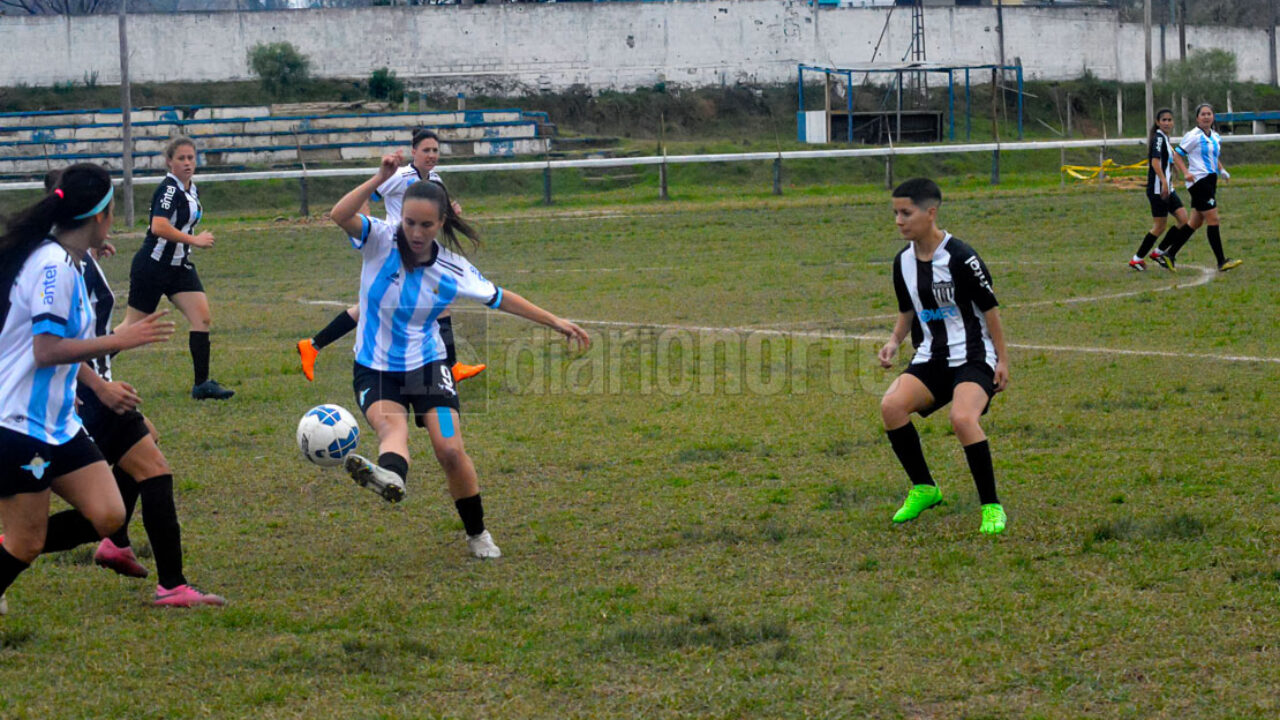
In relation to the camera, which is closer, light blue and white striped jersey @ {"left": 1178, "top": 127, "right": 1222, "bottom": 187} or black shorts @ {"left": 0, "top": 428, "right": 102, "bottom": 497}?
black shorts @ {"left": 0, "top": 428, "right": 102, "bottom": 497}

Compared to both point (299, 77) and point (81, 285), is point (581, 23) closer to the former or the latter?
point (299, 77)

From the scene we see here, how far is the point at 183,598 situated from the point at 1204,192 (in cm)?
1327

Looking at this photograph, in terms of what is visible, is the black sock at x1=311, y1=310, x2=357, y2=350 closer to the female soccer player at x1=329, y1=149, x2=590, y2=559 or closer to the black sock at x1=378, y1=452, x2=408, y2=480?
the female soccer player at x1=329, y1=149, x2=590, y2=559

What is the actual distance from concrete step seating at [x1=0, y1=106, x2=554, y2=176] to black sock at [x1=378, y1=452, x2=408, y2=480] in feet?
106

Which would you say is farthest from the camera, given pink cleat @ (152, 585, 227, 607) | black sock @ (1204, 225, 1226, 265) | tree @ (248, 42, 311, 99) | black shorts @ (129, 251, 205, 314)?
tree @ (248, 42, 311, 99)

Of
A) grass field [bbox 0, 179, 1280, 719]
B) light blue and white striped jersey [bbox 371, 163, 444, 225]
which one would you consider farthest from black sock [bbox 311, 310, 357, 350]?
light blue and white striped jersey [bbox 371, 163, 444, 225]

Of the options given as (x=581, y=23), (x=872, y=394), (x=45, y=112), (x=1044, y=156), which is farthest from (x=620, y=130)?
(x=872, y=394)

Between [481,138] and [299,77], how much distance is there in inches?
449

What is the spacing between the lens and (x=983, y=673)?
416 centimetres

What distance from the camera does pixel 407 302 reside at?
18.9 ft

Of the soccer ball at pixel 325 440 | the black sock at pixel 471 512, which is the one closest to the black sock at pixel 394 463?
the black sock at pixel 471 512

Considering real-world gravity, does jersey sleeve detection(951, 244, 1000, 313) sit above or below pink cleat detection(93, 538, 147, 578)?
above

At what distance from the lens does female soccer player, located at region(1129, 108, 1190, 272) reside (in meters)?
14.7

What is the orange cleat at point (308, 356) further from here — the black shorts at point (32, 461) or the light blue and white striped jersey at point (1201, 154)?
the light blue and white striped jersey at point (1201, 154)
